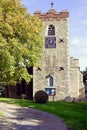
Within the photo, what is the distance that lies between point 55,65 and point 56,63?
31 cm

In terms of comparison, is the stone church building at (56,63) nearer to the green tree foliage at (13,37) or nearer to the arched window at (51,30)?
the arched window at (51,30)

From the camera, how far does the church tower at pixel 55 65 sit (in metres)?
41.9

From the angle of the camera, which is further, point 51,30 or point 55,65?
point 51,30

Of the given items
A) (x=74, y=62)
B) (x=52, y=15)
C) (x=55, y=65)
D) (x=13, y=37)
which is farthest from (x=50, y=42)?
(x=13, y=37)

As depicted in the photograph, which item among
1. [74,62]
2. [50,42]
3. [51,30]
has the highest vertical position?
[51,30]

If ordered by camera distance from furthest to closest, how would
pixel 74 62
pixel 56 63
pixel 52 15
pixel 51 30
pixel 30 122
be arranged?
pixel 74 62
pixel 52 15
pixel 51 30
pixel 56 63
pixel 30 122

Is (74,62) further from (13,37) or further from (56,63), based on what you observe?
(13,37)

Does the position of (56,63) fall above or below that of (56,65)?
above

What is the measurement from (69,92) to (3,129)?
24.9m

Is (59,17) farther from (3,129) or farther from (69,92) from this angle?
(3,129)

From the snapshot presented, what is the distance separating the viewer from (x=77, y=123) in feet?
68.4

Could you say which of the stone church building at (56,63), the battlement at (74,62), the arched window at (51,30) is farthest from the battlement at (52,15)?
the battlement at (74,62)

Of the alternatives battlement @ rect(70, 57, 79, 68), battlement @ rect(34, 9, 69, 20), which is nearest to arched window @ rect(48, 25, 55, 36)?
A: battlement @ rect(34, 9, 69, 20)

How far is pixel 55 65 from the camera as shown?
1670 inches
